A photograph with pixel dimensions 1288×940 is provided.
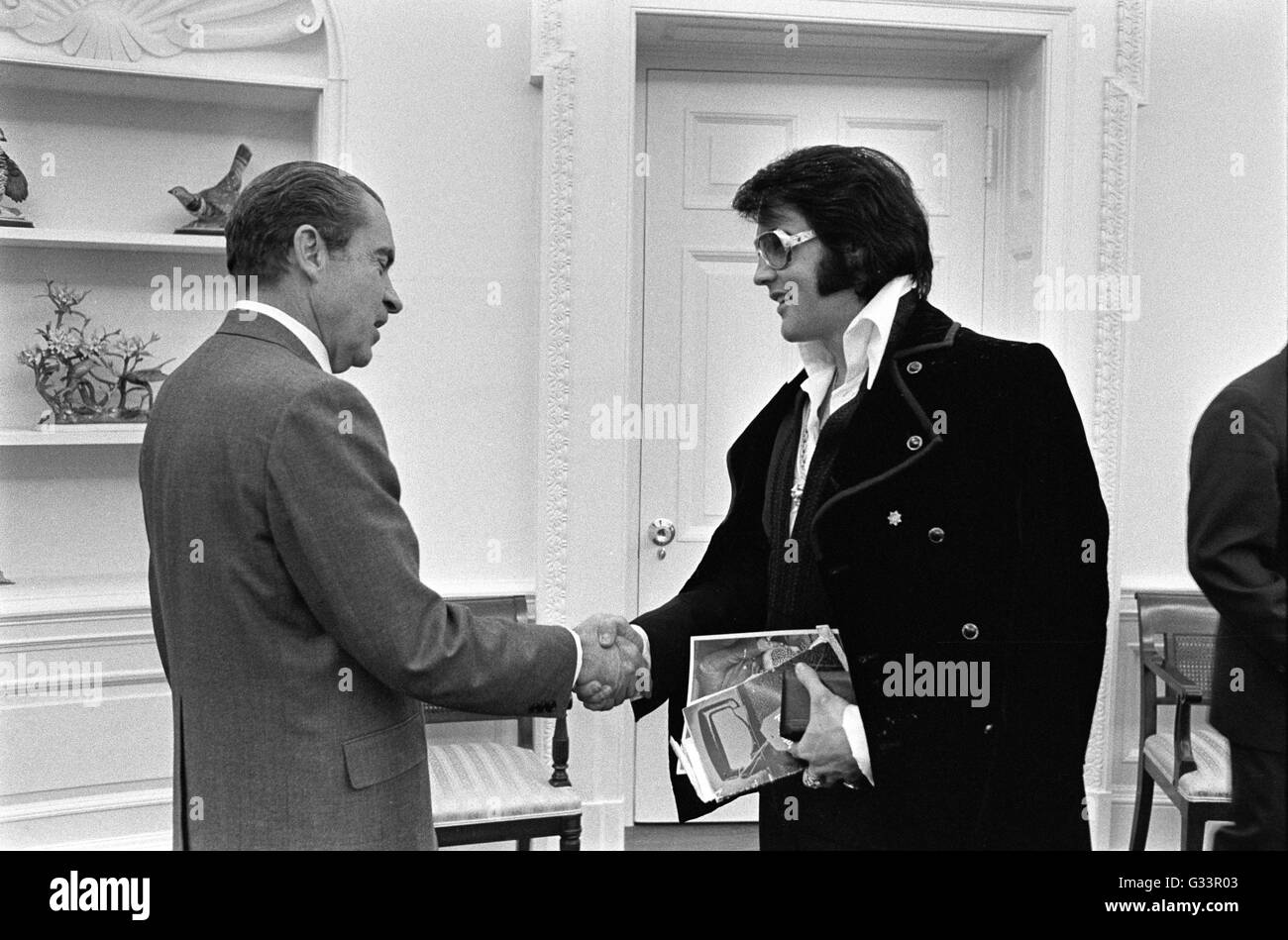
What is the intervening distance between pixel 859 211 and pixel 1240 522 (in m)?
0.70

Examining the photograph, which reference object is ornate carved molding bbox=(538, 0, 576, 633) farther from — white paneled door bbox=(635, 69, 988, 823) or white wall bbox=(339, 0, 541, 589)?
white paneled door bbox=(635, 69, 988, 823)

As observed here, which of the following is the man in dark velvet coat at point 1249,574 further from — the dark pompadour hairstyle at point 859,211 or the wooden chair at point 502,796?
the wooden chair at point 502,796

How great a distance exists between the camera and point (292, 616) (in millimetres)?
1576

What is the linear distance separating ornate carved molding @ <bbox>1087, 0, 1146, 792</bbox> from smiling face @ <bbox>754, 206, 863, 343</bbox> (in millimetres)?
529

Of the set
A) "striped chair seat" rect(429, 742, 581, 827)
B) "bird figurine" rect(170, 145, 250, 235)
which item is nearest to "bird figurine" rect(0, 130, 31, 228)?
"bird figurine" rect(170, 145, 250, 235)

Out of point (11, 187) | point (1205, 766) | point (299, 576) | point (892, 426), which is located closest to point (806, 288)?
point (892, 426)

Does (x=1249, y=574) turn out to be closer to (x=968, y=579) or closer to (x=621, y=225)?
(x=968, y=579)

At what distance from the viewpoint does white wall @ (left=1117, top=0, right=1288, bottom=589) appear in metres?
1.95

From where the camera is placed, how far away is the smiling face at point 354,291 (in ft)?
5.35

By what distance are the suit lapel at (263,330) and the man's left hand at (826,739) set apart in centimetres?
84

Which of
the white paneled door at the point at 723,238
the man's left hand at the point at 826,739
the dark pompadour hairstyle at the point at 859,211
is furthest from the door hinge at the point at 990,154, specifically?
the man's left hand at the point at 826,739
